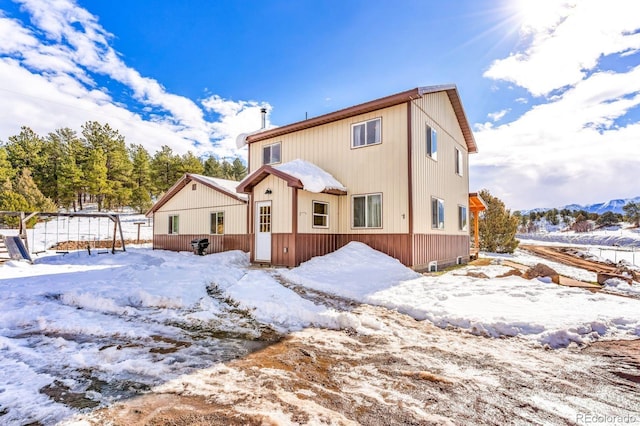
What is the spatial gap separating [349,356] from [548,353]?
2.63 meters

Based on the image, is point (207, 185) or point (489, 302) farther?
point (207, 185)

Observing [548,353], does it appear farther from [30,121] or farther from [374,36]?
[30,121]

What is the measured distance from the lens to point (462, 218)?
1596 cm

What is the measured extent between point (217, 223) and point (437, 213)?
10.7 m

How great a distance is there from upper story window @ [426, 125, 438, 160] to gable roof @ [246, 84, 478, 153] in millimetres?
1495

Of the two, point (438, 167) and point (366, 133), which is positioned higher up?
point (366, 133)

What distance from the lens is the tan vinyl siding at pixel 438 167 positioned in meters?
10.9

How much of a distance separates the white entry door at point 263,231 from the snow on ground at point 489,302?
7.94 ft

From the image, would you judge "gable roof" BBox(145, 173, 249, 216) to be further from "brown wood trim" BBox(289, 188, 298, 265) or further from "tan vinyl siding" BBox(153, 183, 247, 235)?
"brown wood trim" BBox(289, 188, 298, 265)

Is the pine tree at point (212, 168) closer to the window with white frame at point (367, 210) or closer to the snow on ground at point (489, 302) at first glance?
the window with white frame at point (367, 210)

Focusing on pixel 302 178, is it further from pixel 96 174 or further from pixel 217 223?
pixel 96 174

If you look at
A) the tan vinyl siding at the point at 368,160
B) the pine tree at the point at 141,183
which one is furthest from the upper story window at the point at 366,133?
the pine tree at the point at 141,183

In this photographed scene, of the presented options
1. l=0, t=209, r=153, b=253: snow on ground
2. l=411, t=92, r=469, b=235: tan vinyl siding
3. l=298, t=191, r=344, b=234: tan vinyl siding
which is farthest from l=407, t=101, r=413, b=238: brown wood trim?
l=0, t=209, r=153, b=253: snow on ground

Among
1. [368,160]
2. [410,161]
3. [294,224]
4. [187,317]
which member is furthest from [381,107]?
[187,317]
